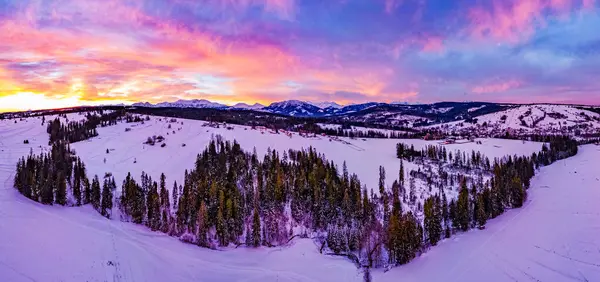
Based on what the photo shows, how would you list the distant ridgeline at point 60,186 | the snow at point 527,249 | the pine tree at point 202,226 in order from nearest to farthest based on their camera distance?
the snow at point 527,249 → the pine tree at point 202,226 → the distant ridgeline at point 60,186

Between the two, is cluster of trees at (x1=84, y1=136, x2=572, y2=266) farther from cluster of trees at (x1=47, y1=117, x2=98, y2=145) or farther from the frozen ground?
cluster of trees at (x1=47, y1=117, x2=98, y2=145)

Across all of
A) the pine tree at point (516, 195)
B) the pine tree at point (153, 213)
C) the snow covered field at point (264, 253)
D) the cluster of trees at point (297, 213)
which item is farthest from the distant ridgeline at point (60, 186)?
the pine tree at point (516, 195)

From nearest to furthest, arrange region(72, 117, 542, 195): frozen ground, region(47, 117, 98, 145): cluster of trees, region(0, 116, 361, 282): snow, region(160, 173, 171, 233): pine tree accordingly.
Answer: region(0, 116, 361, 282): snow, region(160, 173, 171, 233): pine tree, region(72, 117, 542, 195): frozen ground, region(47, 117, 98, 145): cluster of trees

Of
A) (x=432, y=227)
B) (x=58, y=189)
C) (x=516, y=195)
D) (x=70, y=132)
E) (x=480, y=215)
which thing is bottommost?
(x=432, y=227)

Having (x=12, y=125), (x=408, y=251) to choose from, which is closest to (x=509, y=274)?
(x=408, y=251)

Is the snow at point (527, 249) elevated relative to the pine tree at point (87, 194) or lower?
lower

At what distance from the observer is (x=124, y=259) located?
48906mm

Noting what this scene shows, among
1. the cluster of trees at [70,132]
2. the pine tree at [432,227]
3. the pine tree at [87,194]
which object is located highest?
the cluster of trees at [70,132]

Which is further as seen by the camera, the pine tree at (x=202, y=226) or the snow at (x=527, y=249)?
the pine tree at (x=202, y=226)

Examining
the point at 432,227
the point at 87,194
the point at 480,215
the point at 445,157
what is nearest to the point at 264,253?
the point at 432,227

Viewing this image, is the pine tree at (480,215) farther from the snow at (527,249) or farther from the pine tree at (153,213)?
the pine tree at (153,213)

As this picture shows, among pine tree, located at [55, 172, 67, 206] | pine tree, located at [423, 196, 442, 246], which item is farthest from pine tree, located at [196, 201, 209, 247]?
pine tree, located at [423, 196, 442, 246]

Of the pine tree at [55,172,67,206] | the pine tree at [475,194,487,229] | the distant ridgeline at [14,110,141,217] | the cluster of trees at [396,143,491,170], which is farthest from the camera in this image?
the cluster of trees at [396,143,491,170]

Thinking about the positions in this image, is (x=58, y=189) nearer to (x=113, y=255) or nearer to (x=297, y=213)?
(x=113, y=255)
